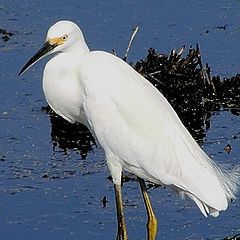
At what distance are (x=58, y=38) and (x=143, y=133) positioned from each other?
69 centimetres

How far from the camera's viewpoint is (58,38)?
7148mm

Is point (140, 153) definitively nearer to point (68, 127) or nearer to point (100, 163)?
point (100, 163)

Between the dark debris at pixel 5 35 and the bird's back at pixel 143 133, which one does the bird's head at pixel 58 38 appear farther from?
the dark debris at pixel 5 35

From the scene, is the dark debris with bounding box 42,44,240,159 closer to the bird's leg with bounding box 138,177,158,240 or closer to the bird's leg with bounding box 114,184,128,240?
the bird's leg with bounding box 138,177,158,240

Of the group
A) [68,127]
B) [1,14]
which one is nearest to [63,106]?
[68,127]

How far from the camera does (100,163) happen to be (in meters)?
8.63

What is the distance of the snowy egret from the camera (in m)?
7.16

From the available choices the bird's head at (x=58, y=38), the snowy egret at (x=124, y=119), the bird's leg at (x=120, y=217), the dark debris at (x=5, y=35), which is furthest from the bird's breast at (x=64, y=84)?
the dark debris at (x=5, y=35)

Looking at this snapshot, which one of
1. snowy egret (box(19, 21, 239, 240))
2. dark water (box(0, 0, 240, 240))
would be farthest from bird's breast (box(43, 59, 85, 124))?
dark water (box(0, 0, 240, 240))

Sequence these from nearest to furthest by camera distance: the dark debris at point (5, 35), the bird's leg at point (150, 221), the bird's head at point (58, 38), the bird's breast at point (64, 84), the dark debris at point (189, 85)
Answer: the bird's head at point (58, 38) → the bird's breast at point (64, 84) → the bird's leg at point (150, 221) → the dark debris at point (189, 85) → the dark debris at point (5, 35)

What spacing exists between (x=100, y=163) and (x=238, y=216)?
3.90 ft

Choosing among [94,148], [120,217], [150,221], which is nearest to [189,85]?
[94,148]

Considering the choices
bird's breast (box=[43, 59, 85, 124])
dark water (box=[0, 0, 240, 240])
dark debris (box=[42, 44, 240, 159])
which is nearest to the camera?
bird's breast (box=[43, 59, 85, 124])

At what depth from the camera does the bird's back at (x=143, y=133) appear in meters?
A: 7.17
